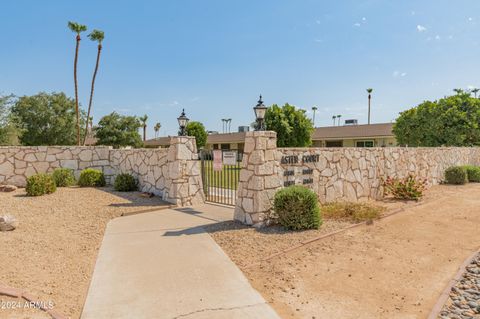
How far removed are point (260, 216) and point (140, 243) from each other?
114 inches

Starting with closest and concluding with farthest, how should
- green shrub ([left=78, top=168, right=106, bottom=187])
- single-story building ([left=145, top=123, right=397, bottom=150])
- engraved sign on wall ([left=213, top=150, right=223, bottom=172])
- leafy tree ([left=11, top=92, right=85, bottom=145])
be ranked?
engraved sign on wall ([left=213, top=150, right=223, bottom=172]) → green shrub ([left=78, top=168, right=106, bottom=187]) → leafy tree ([left=11, top=92, right=85, bottom=145]) → single-story building ([left=145, top=123, right=397, bottom=150])

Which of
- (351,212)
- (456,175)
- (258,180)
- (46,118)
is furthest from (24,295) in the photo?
(46,118)

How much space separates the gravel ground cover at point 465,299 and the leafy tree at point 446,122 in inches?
775

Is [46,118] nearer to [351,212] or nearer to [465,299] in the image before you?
[351,212]

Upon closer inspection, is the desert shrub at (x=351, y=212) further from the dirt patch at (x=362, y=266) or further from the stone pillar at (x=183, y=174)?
the stone pillar at (x=183, y=174)

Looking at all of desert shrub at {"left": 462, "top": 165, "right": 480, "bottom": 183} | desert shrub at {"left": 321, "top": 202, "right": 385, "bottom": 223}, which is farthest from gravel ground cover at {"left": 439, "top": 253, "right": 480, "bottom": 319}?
desert shrub at {"left": 462, "top": 165, "right": 480, "bottom": 183}

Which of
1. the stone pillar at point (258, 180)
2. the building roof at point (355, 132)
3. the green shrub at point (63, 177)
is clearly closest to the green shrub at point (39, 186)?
the green shrub at point (63, 177)

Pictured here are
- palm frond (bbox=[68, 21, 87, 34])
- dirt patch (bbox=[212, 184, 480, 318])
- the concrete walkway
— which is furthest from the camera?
palm frond (bbox=[68, 21, 87, 34])

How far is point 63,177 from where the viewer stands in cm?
1368

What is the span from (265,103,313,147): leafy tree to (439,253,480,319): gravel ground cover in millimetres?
19175

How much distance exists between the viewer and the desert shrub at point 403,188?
36.4ft

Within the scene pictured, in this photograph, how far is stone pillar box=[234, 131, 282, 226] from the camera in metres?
7.61

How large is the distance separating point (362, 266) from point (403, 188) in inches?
274

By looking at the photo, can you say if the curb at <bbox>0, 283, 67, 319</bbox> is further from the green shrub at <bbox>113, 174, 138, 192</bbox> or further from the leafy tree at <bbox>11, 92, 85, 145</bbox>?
the leafy tree at <bbox>11, 92, 85, 145</bbox>
